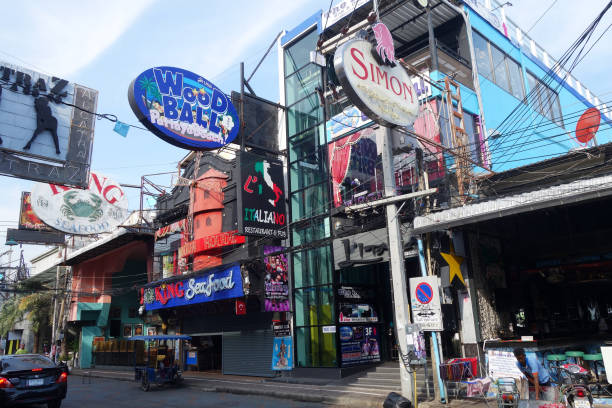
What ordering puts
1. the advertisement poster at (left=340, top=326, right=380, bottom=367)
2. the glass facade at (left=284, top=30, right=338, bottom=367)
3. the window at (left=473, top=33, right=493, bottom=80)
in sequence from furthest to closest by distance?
the window at (left=473, top=33, right=493, bottom=80) → the glass facade at (left=284, top=30, right=338, bottom=367) → the advertisement poster at (left=340, top=326, right=380, bottom=367)

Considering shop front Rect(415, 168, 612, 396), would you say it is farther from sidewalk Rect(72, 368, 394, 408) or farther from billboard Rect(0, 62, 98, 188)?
billboard Rect(0, 62, 98, 188)

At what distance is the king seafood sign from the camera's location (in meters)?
20.5

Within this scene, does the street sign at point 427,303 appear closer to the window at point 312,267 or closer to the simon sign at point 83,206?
the window at point 312,267

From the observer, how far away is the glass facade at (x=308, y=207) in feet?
64.1

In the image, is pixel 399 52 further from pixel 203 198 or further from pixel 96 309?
pixel 96 309

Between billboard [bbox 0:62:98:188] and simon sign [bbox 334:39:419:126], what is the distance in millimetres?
7212

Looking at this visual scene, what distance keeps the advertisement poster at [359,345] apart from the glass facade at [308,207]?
1.46 feet

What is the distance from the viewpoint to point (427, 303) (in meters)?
12.2

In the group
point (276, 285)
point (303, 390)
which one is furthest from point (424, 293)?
point (276, 285)

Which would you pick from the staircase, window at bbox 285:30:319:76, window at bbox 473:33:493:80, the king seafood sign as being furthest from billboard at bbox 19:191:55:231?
window at bbox 473:33:493:80

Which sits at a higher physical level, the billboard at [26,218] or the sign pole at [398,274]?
the billboard at [26,218]

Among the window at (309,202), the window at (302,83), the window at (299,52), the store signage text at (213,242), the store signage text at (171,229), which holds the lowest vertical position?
the store signage text at (213,242)

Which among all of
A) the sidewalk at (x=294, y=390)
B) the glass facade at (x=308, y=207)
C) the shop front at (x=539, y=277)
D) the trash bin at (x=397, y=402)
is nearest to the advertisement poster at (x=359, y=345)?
the glass facade at (x=308, y=207)

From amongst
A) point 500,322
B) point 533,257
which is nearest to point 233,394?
point 500,322
